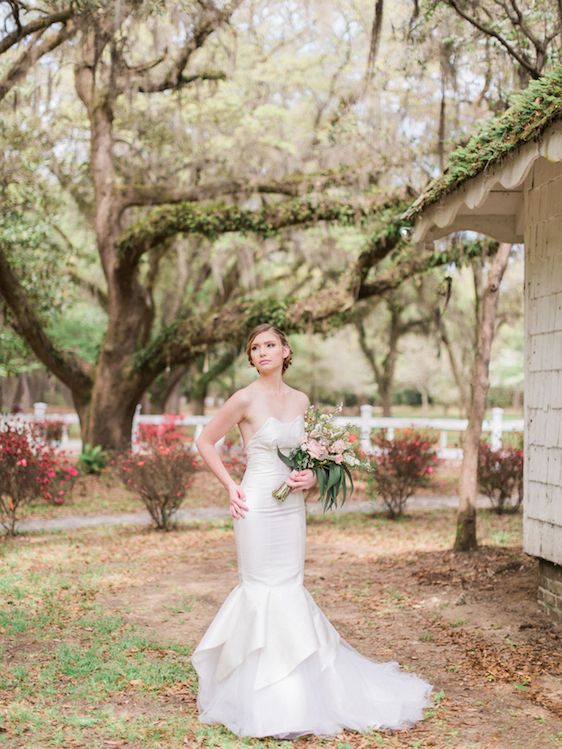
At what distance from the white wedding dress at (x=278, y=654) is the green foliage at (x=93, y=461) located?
12.1 metres

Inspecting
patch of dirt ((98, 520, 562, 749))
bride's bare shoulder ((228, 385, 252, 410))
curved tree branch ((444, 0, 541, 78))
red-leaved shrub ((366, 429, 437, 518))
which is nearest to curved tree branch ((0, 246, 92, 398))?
patch of dirt ((98, 520, 562, 749))

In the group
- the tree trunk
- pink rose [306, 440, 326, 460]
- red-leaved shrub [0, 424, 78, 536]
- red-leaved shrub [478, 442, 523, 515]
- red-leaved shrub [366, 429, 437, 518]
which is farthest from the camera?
red-leaved shrub [478, 442, 523, 515]

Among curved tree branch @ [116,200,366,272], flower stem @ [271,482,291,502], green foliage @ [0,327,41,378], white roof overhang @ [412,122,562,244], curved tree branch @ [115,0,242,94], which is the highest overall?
curved tree branch @ [115,0,242,94]

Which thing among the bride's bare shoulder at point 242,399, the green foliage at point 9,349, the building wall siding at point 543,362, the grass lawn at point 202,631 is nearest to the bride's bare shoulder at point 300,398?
the bride's bare shoulder at point 242,399

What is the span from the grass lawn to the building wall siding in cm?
72

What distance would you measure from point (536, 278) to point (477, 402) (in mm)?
2944

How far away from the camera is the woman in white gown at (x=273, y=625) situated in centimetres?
A: 438

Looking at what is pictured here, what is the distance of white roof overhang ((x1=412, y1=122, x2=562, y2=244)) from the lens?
5245 millimetres

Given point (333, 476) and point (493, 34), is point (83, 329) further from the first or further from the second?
point (333, 476)

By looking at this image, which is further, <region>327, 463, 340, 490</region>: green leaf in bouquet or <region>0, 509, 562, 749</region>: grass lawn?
<region>327, 463, 340, 490</region>: green leaf in bouquet

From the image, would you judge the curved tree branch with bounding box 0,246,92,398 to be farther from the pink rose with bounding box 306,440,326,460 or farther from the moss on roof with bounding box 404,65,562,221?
the pink rose with bounding box 306,440,326,460

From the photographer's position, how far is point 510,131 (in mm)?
5621

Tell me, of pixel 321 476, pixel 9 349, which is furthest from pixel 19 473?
pixel 9 349

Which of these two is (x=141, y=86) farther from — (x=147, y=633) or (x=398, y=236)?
(x=147, y=633)
